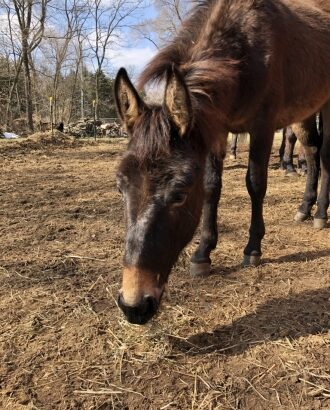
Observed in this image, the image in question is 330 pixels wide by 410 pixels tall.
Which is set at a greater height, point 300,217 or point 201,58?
point 201,58

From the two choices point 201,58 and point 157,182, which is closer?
point 157,182

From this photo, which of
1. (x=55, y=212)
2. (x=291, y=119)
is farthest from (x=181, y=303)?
(x=55, y=212)

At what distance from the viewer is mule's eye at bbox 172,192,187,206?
2.44 metres

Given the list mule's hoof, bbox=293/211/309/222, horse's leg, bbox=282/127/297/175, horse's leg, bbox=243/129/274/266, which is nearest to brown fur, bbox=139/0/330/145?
horse's leg, bbox=243/129/274/266

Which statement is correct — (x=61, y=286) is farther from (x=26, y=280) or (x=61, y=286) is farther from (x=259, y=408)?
(x=259, y=408)

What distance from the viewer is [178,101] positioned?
247 centimetres

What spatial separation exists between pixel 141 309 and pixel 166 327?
84 centimetres

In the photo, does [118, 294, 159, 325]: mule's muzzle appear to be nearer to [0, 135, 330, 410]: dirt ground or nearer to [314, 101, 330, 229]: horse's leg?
[0, 135, 330, 410]: dirt ground

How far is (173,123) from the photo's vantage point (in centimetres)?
251

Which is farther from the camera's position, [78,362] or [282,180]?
[282,180]

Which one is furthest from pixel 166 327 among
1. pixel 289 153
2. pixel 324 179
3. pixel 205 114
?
pixel 289 153

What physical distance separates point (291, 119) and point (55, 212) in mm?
3194

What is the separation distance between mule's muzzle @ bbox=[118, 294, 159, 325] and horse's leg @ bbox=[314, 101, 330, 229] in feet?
11.4

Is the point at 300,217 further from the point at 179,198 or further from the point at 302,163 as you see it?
the point at 302,163
